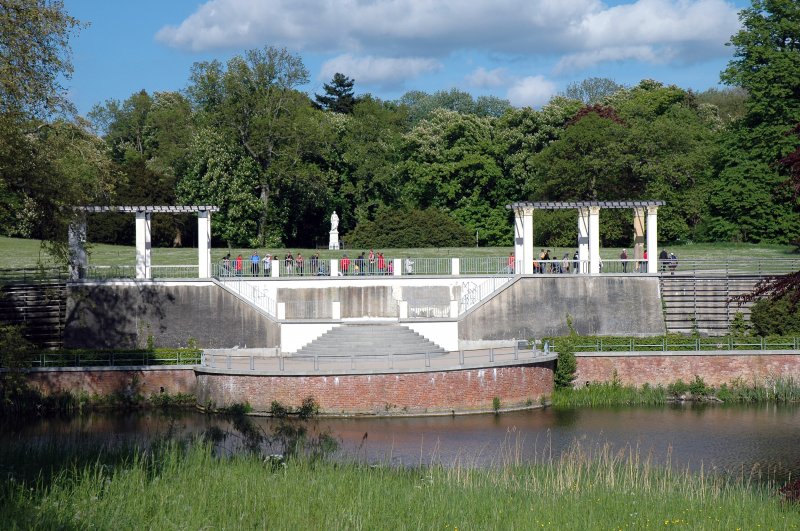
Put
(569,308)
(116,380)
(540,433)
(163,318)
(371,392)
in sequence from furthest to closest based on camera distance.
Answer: (569,308)
(163,318)
(116,380)
(371,392)
(540,433)

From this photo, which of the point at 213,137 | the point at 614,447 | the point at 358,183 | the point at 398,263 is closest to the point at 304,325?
the point at 398,263

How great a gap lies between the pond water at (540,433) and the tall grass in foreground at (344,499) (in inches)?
137

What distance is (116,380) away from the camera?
113 feet

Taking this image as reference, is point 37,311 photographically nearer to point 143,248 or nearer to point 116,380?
point 143,248

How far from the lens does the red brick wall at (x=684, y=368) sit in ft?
117

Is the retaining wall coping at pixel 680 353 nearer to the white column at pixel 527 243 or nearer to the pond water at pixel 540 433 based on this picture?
the pond water at pixel 540 433

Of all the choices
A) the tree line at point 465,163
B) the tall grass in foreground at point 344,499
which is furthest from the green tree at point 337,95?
the tall grass in foreground at point 344,499

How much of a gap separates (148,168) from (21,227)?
3474 cm

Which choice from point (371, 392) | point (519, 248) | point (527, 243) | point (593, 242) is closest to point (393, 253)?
point (519, 248)

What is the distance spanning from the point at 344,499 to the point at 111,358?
18.5 meters

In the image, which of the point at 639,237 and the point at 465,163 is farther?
the point at 465,163

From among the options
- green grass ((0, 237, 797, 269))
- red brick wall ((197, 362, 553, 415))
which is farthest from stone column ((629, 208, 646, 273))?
red brick wall ((197, 362, 553, 415))

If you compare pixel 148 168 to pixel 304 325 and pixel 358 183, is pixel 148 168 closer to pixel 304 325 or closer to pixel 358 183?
pixel 358 183

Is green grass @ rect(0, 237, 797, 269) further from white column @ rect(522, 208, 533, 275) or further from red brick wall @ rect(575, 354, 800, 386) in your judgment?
red brick wall @ rect(575, 354, 800, 386)
